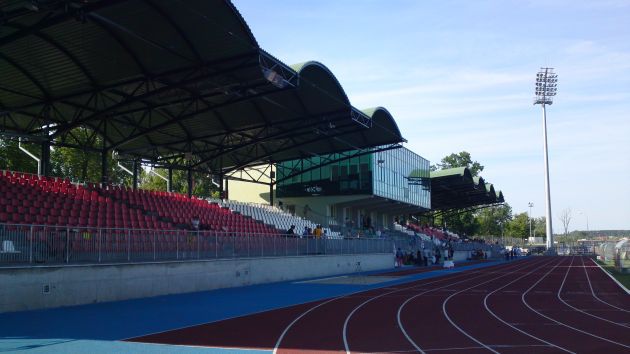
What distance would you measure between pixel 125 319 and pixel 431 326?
794 centimetres

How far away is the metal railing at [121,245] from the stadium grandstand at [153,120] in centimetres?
5

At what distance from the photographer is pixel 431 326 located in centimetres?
1438

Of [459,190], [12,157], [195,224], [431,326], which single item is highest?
[12,157]

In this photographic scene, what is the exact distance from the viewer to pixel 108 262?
60.9ft

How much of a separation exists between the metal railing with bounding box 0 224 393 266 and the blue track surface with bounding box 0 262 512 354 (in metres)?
1.55

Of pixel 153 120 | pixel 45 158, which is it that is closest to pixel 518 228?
pixel 153 120

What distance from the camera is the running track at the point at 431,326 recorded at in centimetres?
1163

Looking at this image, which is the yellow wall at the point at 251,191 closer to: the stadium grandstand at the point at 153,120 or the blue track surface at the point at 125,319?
the stadium grandstand at the point at 153,120

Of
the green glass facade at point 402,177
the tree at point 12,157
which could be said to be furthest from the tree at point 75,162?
the green glass facade at point 402,177

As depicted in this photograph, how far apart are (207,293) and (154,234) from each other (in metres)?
3.37

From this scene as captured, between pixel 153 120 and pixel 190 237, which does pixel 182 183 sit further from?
pixel 190 237

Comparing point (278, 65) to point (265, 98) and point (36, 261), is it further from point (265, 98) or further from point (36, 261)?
point (36, 261)

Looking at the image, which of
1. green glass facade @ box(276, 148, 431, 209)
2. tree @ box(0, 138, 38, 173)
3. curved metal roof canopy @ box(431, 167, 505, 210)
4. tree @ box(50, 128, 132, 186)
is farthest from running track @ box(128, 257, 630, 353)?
curved metal roof canopy @ box(431, 167, 505, 210)

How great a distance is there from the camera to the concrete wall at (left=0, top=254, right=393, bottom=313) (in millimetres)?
15562
